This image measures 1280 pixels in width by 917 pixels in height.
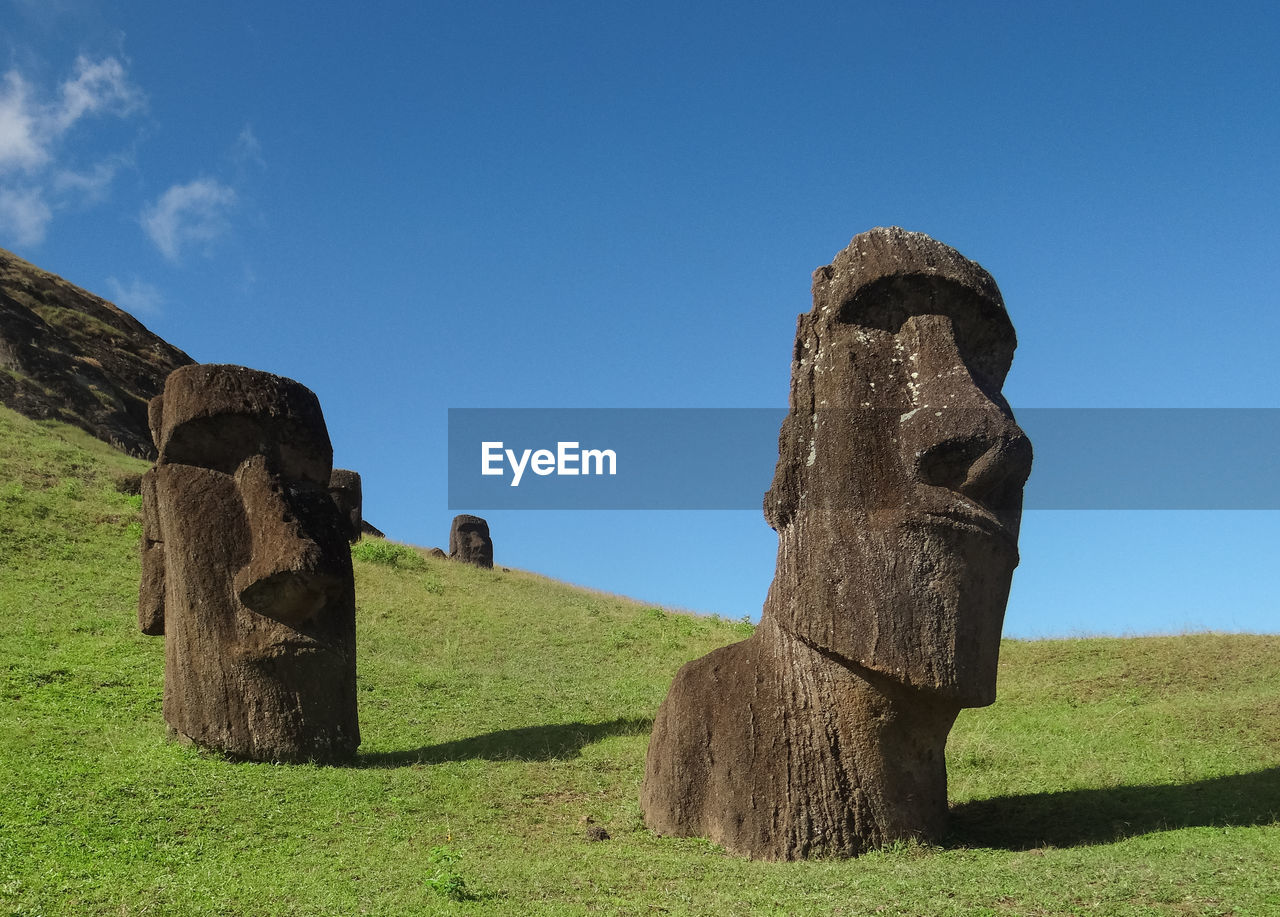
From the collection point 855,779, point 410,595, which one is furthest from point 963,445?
point 410,595

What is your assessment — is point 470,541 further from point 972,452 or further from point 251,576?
point 972,452

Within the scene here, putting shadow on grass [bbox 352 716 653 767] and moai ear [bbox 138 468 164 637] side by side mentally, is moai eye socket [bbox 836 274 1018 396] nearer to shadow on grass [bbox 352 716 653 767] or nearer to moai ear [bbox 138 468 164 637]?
shadow on grass [bbox 352 716 653 767]

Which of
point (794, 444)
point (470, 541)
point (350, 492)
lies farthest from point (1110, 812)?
point (470, 541)

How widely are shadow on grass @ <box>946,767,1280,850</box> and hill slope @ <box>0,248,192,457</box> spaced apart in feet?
102

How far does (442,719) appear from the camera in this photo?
13.9m

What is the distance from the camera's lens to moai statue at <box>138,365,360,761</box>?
35.3 feet

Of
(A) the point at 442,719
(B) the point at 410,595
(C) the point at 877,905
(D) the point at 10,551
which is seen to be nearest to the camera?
(C) the point at 877,905

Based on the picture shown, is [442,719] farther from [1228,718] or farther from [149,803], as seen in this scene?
[1228,718]

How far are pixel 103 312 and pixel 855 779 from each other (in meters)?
45.9

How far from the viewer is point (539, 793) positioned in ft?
34.1

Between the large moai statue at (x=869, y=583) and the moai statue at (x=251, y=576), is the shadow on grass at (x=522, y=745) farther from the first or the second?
the large moai statue at (x=869, y=583)

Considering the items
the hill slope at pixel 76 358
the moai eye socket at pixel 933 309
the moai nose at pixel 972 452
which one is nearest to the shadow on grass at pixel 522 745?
the moai nose at pixel 972 452

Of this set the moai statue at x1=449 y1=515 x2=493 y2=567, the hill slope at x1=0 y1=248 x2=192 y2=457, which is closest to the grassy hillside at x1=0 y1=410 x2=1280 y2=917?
the moai statue at x1=449 y1=515 x2=493 y2=567

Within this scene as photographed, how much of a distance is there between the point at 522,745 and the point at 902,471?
6268 millimetres
